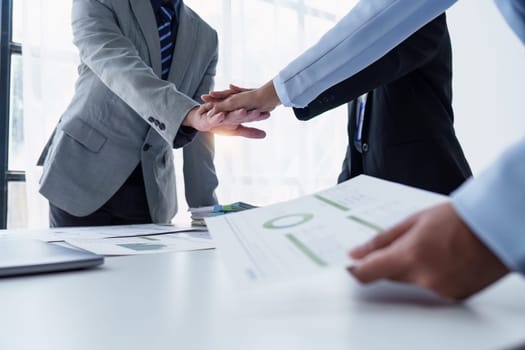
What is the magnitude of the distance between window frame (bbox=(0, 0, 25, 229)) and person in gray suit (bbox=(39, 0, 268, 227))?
112 centimetres

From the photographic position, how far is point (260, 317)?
0.29 meters

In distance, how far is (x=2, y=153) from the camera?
232 centimetres

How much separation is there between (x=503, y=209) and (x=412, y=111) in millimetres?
770

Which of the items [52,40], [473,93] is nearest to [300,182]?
[473,93]

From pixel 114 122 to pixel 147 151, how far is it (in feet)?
0.39

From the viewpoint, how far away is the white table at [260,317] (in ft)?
0.77

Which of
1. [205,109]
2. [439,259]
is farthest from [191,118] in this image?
[439,259]

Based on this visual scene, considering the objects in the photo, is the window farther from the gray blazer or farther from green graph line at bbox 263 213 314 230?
green graph line at bbox 263 213 314 230

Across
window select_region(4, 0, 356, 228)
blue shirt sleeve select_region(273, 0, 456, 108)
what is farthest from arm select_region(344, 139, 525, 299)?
window select_region(4, 0, 356, 228)

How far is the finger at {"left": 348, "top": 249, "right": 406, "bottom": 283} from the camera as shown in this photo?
0.27m

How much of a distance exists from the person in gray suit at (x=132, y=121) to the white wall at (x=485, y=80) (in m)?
1.98

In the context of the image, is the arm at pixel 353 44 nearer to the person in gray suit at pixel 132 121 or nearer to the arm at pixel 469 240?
the person in gray suit at pixel 132 121

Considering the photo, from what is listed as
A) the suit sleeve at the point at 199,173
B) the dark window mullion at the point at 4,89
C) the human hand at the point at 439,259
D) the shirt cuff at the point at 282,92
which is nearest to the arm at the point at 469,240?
the human hand at the point at 439,259

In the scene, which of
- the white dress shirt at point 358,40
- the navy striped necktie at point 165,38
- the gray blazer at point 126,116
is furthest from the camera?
the navy striped necktie at point 165,38
